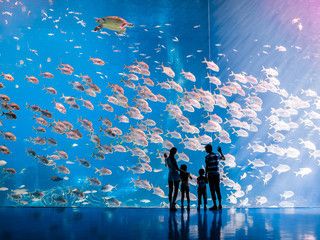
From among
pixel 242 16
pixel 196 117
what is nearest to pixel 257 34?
pixel 242 16

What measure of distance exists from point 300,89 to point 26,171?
586 inches

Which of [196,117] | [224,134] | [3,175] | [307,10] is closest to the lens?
[224,134]

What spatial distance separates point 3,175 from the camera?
61.9ft

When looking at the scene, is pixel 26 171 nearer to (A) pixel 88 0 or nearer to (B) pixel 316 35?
(A) pixel 88 0

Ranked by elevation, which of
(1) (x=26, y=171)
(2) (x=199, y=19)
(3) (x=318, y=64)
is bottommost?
(1) (x=26, y=171)

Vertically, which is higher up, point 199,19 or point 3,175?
point 199,19

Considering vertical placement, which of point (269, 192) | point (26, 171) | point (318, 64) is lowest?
point (269, 192)

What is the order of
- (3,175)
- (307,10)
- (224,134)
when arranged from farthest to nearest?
(3,175) < (307,10) < (224,134)

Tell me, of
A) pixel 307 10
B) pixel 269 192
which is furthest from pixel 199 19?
pixel 269 192

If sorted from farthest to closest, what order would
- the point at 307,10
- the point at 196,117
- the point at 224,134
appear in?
1. the point at 196,117
2. the point at 307,10
3. the point at 224,134

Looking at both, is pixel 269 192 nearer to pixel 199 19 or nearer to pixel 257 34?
pixel 257 34

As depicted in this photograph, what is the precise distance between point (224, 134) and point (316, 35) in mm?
8161

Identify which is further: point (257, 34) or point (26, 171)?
point (26, 171)

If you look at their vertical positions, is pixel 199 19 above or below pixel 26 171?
above
